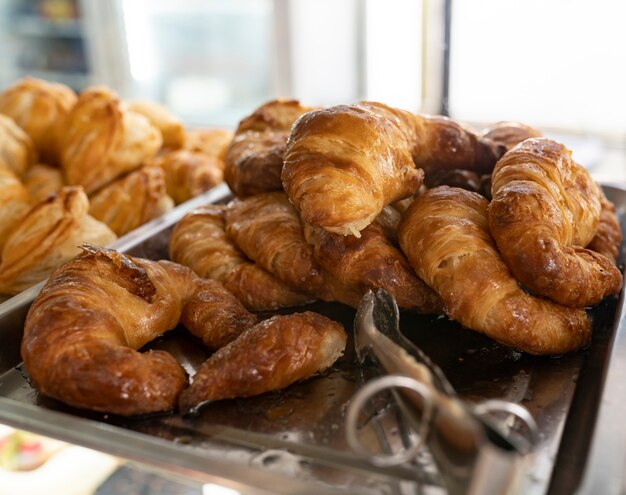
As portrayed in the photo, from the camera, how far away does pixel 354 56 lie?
4.30 m

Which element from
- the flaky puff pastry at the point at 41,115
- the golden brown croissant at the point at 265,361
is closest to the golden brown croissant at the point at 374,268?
the golden brown croissant at the point at 265,361

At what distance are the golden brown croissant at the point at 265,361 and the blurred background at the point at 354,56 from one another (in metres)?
1.41

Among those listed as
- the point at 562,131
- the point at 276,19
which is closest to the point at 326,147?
the point at 562,131

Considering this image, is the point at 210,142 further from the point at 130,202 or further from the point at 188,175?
the point at 130,202

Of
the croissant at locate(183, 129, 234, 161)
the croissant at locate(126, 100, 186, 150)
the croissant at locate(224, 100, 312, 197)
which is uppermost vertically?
the croissant at locate(224, 100, 312, 197)

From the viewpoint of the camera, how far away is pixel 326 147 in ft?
4.31

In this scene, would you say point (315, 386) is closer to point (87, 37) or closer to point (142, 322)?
point (142, 322)

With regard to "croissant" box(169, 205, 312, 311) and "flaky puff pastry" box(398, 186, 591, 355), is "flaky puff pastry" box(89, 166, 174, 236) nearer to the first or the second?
"croissant" box(169, 205, 312, 311)

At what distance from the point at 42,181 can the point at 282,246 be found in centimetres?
99

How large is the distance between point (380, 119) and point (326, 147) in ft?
0.50

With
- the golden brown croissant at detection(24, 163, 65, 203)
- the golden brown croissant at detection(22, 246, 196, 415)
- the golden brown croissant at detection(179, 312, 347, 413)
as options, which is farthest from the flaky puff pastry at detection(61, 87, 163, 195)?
the golden brown croissant at detection(179, 312, 347, 413)

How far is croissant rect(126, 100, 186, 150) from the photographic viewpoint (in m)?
2.48

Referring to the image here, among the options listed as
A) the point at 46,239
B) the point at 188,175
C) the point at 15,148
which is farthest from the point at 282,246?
the point at 15,148

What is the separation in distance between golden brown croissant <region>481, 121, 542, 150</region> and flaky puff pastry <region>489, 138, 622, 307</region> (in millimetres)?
204
